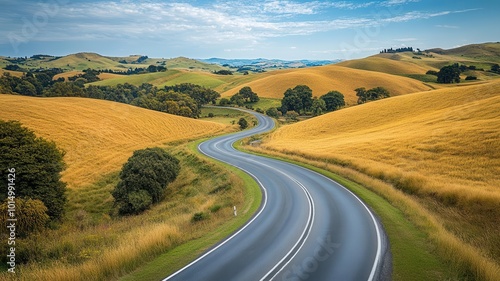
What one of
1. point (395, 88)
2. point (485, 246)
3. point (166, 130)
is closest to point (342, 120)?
point (166, 130)

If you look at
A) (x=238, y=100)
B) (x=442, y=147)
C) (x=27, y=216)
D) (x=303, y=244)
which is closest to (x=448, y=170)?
(x=442, y=147)

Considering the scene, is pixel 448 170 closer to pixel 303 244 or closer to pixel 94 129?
pixel 303 244

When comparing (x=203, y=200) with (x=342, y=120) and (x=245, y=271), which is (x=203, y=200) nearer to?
(x=245, y=271)

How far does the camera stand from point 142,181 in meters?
32.4

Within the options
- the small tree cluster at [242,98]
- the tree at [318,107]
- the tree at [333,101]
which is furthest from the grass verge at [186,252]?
the small tree cluster at [242,98]

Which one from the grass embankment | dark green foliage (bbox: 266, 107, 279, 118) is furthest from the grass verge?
dark green foliage (bbox: 266, 107, 279, 118)

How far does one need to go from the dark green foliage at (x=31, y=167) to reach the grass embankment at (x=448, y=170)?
1172 inches

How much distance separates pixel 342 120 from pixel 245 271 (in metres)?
62.0

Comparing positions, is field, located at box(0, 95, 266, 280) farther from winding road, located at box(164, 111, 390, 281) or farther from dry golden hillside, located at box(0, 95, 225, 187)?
winding road, located at box(164, 111, 390, 281)

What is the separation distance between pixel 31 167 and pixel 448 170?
3792 cm

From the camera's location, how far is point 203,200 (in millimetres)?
29594

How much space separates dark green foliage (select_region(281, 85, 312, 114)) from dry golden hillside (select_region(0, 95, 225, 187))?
41599 mm

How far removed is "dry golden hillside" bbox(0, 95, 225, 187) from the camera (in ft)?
152

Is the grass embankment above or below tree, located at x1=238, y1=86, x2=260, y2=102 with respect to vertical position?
below
